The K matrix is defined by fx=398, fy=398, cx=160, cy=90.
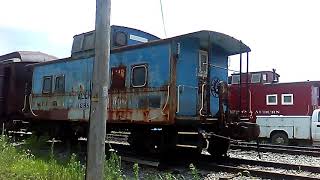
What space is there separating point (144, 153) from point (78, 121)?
3.01 metres

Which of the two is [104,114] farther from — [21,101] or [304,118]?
[304,118]

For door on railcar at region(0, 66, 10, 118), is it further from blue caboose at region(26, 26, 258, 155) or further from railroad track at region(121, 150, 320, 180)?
railroad track at region(121, 150, 320, 180)

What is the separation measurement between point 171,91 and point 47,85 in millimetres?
6819

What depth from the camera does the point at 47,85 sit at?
15.2 meters

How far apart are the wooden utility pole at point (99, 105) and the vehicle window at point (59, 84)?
9683mm

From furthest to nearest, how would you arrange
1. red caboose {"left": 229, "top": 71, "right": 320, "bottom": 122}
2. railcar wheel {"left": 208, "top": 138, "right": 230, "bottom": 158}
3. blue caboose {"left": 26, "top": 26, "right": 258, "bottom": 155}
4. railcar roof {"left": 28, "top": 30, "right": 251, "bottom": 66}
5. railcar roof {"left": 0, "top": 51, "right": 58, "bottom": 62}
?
1. red caboose {"left": 229, "top": 71, "right": 320, "bottom": 122}
2. railcar roof {"left": 0, "top": 51, "right": 58, "bottom": 62}
3. railcar wheel {"left": 208, "top": 138, "right": 230, "bottom": 158}
4. railcar roof {"left": 28, "top": 30, "right": 251, "bottom": 66}
5. blue caboose {"left": 26, "top": 26, "right": 258, "bottom": 155}

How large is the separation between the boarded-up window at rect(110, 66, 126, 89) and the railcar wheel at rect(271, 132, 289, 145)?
10.9 m

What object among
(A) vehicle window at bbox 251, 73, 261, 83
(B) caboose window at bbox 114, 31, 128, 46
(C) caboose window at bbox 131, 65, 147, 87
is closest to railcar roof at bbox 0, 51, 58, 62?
(B) caboose window at bbox 114, 31, 128, 46

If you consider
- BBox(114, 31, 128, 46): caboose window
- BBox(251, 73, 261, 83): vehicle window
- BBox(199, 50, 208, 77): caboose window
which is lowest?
BBox(199, 50, 208, 77): caboose window

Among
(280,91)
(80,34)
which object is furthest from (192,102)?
(280,91)

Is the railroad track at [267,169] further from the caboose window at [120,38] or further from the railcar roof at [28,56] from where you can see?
the railcar roof at [28,56]

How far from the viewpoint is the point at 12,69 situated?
17.4 meters

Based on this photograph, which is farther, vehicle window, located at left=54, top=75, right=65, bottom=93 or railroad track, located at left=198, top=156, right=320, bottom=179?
vehicle window, located at left=54, top=75, right=65, bottom=93

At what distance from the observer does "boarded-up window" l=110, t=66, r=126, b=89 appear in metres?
11.6
